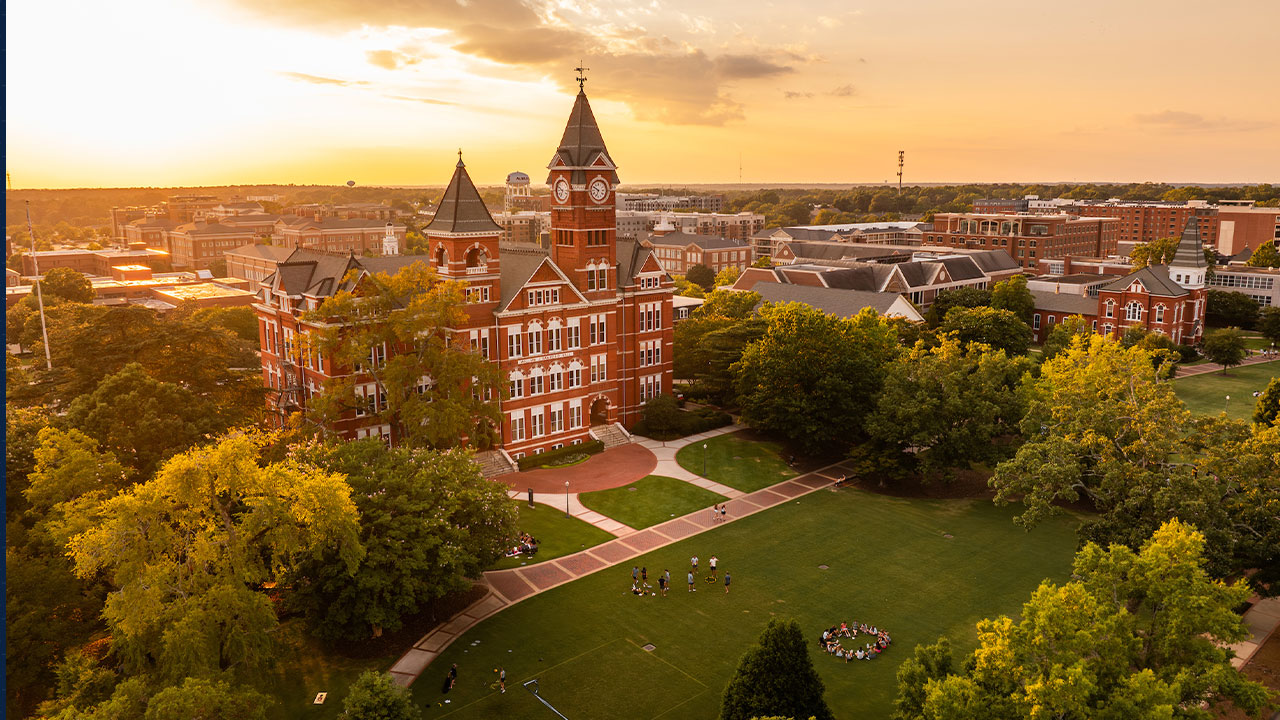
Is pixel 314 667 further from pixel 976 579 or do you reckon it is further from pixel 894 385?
pixel 894 385

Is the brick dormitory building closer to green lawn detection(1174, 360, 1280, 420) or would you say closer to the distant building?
green lawn detection(1174, 360, 1280, 420)

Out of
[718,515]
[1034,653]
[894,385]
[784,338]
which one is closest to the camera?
[1034,653]

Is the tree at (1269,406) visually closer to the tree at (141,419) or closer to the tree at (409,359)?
the tree at (409,359)

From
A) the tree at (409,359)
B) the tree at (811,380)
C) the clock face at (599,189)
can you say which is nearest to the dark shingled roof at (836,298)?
the tree at (811,380)

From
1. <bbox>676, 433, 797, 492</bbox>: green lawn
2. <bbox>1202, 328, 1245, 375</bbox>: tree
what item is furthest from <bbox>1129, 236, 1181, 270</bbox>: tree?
<bbox>676, 433, 797, 492</bbox>: green lawn

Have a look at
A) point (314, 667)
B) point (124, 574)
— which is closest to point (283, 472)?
point (124, 574)

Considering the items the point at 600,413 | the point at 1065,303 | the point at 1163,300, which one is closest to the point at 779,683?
the point at 600,413

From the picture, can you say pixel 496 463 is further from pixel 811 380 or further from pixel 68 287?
pixel 68 287
